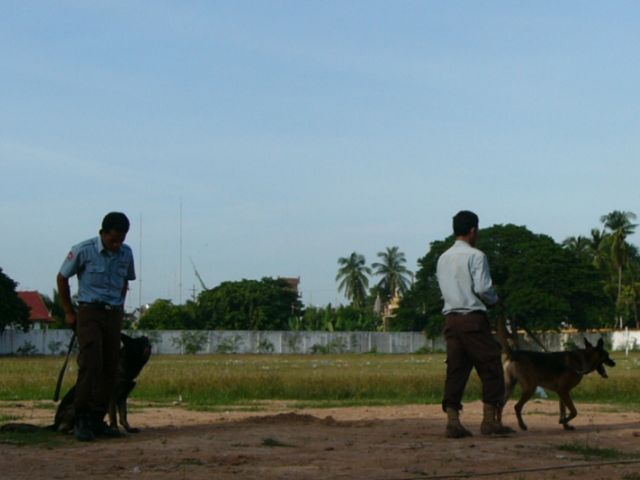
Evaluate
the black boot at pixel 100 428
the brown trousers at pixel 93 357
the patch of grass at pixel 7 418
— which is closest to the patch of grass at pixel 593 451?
the black boot at pixel 100 428

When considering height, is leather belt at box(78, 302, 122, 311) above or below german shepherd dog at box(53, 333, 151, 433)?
above

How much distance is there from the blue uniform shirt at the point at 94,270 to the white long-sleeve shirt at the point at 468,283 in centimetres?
297

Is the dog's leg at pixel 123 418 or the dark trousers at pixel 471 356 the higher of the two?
the dark trousers at pixel 471 356

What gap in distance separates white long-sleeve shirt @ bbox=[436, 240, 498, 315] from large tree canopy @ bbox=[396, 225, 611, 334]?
195ft

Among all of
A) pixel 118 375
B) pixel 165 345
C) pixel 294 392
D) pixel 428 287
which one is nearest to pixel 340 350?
pixel 428 287

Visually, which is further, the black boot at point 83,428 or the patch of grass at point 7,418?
the patch of grass at point 7,418

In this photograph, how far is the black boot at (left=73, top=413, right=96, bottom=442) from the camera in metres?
9.70

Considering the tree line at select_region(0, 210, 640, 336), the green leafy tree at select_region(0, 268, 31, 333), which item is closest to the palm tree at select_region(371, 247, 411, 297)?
the tree line at select_region(0, 210, 640, 336)

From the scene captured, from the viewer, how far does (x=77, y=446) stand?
9234 mm

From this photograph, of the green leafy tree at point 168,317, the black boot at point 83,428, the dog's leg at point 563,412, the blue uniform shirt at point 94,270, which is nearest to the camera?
the black boot at point 83,428

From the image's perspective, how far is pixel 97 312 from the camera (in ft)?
32.9

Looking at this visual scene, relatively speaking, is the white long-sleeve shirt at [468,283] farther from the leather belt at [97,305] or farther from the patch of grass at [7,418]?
the patch of grass at [7,418]

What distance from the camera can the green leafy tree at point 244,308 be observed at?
311 ft

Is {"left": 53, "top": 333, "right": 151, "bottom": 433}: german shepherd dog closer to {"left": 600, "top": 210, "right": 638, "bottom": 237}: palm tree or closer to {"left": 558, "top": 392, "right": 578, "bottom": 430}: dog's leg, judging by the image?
{"left": 558, "top": 392, "right": 578, "bottom": 430}: dog's leg
